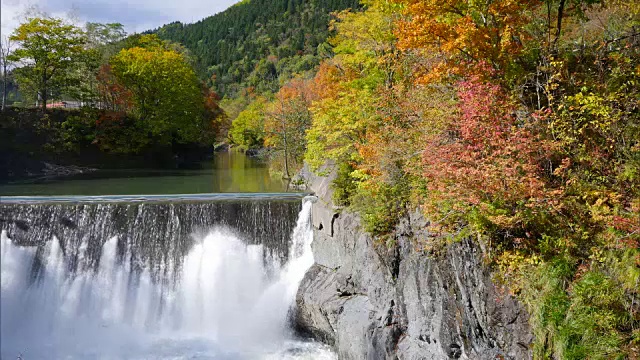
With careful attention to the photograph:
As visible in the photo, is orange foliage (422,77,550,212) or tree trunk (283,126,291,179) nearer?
orange foliage (422,77,550,212)

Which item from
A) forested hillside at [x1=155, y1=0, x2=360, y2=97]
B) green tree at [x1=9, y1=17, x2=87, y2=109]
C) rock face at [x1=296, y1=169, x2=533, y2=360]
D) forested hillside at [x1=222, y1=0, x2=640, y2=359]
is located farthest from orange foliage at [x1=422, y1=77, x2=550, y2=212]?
forested hillside at [x1=155, y1=0, x2=360, y2=97]

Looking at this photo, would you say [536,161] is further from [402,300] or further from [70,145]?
[70,145]

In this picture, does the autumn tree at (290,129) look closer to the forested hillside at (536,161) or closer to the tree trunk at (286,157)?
the tree trunk at (286,157)

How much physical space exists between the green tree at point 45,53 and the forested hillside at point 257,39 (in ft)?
135

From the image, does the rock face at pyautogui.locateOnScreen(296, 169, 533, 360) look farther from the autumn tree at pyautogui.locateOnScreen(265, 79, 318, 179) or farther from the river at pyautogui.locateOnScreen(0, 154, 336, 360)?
the autumn tree at pyautogui.locateOnScreen(265, 79, 318, 179)

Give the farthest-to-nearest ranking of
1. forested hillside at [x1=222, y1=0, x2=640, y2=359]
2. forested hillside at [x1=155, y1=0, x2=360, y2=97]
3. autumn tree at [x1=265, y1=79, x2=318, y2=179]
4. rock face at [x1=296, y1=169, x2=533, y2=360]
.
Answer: forested hillside at [x1=155, y1=0, x2=360, y2=97] → autumn tree at [x1=265, y1=79, x2=318, y2=179] → rock face at [x1=296, y1=169, x2=533, y2=360] → forested hillside at [x1=222, y1=0, x2=640, y2=359]

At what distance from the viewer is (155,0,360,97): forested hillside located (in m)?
88.9

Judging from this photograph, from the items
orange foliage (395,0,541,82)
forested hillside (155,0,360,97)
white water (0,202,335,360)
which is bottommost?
white water (0,202,335,360)

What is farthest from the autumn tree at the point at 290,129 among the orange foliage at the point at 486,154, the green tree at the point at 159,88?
the orange foliage at the point at 486,154

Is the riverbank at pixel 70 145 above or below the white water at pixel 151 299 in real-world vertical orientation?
above

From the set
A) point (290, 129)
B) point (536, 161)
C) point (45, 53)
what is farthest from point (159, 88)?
point (536, 161)

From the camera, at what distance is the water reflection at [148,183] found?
19078 millimetres

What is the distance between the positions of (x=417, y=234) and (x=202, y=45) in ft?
399

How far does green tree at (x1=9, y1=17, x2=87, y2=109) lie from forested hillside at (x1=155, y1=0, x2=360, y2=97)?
41.3m
